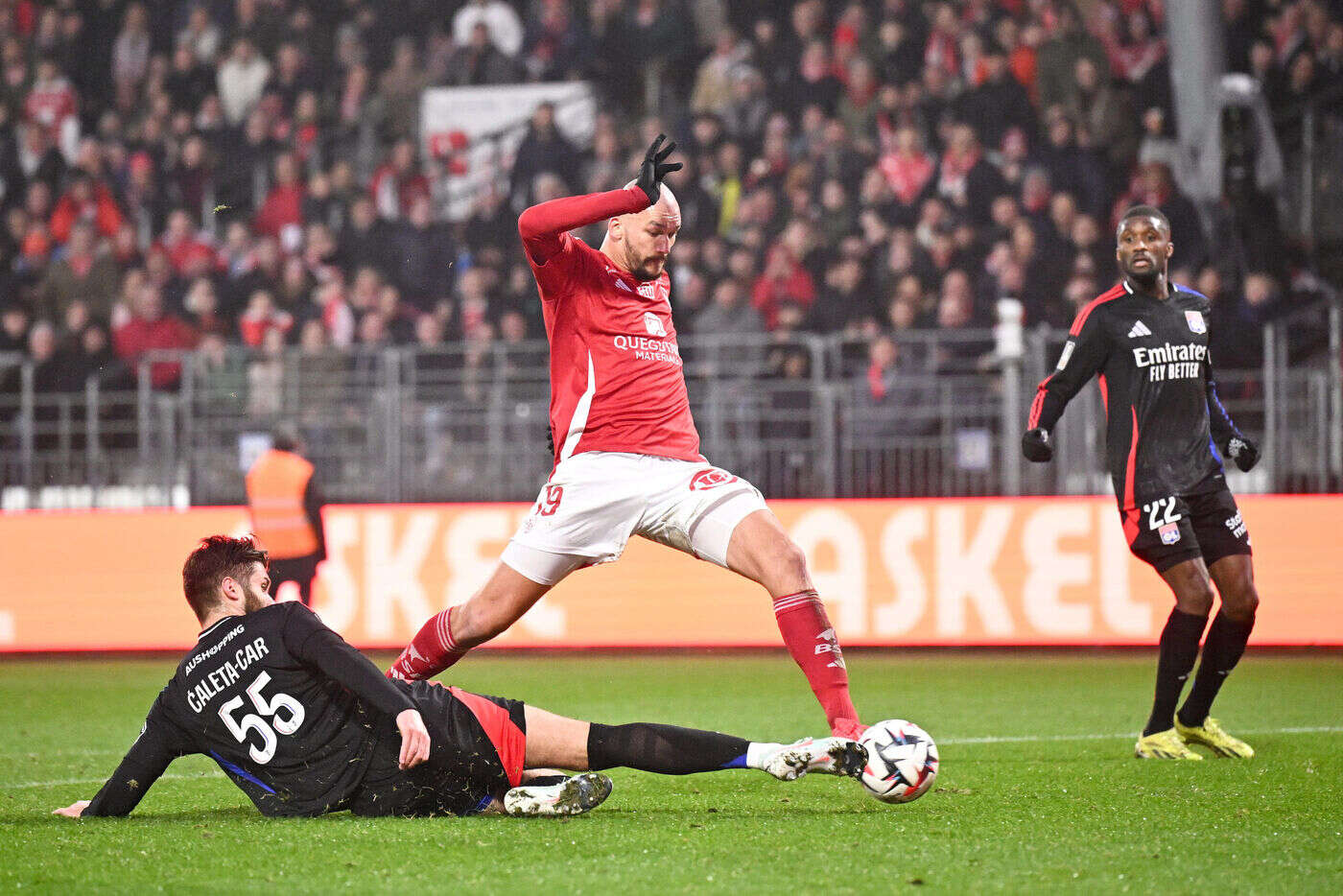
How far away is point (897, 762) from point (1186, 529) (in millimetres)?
2183

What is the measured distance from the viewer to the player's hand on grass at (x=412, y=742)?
423cm

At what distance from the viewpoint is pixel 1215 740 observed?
20.5 ft

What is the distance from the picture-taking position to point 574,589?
1136 centimetres

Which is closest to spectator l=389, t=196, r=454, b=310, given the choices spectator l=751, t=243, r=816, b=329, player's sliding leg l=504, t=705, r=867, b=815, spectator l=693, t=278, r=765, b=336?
spectator l=693, t=278, r=765, b=336

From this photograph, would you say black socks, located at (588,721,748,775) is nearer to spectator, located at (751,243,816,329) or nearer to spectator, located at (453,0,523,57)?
spectator, located at (751,243,816,329)

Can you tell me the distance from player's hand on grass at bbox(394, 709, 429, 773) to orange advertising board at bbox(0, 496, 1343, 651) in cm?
685

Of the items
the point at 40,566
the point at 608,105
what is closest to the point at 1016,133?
the point at 608,105

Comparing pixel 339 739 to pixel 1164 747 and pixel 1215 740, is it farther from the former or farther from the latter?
pixel 1215 740

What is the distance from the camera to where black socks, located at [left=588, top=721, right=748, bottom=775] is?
15.5 ft

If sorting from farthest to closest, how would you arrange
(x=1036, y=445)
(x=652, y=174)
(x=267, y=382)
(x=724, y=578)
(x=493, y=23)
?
(x=493, y=23) → (x=267, y=382) → (x=724, y=578) → (x=1036, y=445) → (x=652, y=174)

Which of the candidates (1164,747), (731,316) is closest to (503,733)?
(1164,747)

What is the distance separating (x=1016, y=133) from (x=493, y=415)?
494cm

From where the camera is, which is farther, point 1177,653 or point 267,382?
point 267,382

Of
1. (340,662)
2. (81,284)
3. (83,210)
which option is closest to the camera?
(340,662)
